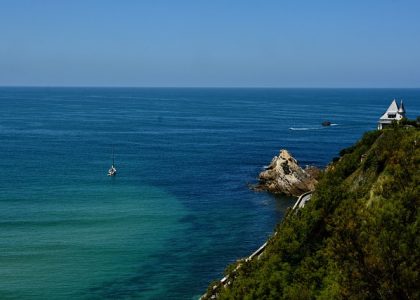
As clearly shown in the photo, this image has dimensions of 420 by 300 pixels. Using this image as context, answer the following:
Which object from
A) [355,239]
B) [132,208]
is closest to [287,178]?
[132,208]

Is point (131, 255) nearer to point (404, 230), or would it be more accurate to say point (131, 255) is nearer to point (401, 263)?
point (404, 230)

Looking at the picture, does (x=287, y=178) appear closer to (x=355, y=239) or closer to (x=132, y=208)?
(x=132, y=208)

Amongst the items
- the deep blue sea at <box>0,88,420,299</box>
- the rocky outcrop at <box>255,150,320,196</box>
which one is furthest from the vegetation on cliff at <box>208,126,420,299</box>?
the rocky outcrop at <box>255,150,320,196</box>

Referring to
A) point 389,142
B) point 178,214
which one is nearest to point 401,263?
point 389,142

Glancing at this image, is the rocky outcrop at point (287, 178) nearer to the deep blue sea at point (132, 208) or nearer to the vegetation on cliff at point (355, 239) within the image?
the deep blue sea at point (132, 208)

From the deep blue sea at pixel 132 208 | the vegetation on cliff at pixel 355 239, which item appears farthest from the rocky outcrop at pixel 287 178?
the vegetation on cliff at pixel 355 239

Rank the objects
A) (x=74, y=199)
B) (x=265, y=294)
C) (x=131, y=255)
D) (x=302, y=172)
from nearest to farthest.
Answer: (x=265, y=294), (x=131, y=255), (x=74, y=199), (x=302, y=172)
